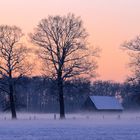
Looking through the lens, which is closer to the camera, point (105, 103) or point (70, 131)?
point (70, 131)

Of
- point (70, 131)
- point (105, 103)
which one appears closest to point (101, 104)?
point (105, 103)

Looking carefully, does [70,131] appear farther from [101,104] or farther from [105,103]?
[105,103]

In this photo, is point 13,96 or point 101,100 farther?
point 101,100

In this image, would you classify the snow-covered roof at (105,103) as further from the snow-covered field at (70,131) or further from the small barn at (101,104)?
the snow-covered field at (70,131)

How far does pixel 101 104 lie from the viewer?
3846 inches

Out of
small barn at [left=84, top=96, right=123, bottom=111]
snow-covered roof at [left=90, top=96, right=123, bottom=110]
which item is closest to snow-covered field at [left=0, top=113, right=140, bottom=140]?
small barn at [left=84, top=96, right=123, bottom=111]

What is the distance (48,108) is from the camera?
138625 mm

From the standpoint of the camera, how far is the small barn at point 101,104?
9694 centimetres

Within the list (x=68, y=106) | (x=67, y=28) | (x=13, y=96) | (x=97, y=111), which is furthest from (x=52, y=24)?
(x=68, y=106)

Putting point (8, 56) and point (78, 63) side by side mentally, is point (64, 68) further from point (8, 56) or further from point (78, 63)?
point (8, 56)

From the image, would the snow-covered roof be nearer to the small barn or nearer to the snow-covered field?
the small barn

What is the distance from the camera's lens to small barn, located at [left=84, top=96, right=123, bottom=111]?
96938mm

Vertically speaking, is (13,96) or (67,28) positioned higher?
(67,28)

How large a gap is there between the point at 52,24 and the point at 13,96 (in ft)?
32.7
